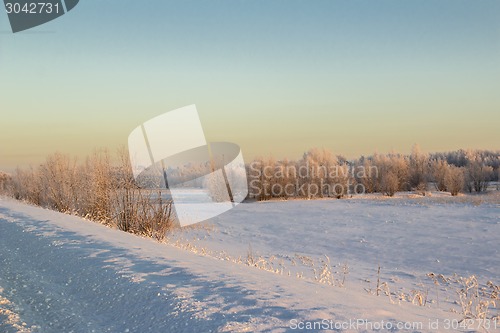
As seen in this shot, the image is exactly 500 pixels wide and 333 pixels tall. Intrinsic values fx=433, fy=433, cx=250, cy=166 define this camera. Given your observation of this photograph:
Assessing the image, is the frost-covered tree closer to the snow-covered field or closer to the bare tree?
the bare tree

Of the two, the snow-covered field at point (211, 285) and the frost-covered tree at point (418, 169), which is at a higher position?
the snow-covered field at point (211, 285)

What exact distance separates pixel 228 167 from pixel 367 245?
27.8 metres

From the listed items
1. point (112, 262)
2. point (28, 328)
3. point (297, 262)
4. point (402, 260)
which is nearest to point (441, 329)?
point (28, 328)

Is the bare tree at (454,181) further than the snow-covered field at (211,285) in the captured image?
Yes

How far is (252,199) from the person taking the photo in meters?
47.5

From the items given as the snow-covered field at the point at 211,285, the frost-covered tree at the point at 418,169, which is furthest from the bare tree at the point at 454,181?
the snow-covered field at the point at 211,285

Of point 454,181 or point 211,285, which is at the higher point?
point 211,285

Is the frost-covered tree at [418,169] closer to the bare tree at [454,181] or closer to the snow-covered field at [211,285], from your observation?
the bare tree at [454,181]

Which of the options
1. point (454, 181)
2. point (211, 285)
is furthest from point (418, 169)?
point (211, 285)

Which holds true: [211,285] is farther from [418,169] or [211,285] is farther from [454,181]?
[418,169]

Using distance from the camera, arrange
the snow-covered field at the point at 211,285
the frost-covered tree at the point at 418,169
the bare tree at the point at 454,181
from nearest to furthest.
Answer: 1. the snow-covered field at the point at 211,285
2. the bare tree at the point at 454,181
3. the frost-covered tree at the point at 418,169

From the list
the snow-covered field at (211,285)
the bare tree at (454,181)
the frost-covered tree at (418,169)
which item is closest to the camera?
the snow-covered field at (211,285)

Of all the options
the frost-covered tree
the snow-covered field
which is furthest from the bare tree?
the snow-covered field

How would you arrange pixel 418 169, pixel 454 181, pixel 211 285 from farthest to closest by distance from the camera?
pixel 418 169 < pixel 454 181 < pixel 211 285
